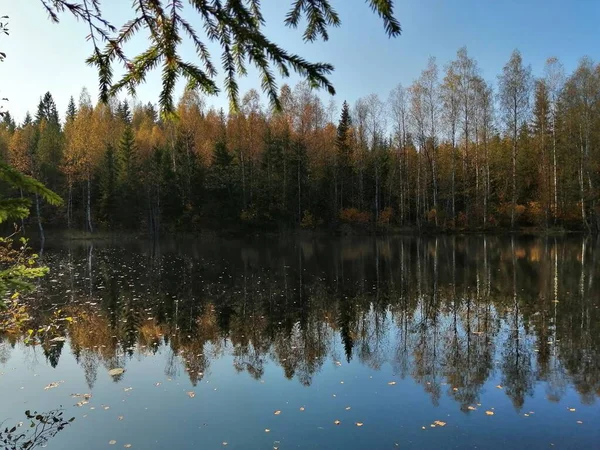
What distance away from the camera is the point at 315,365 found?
7570mm

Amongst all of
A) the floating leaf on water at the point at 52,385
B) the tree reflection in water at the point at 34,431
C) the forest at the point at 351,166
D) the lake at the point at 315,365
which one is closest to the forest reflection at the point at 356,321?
the lake at the point at 315,365

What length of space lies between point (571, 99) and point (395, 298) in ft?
112

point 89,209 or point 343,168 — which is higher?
point 343,168

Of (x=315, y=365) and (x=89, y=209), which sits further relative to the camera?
(x=89, y=209)

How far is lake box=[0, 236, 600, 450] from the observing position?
5.23 metres

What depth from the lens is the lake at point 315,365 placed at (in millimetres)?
5227

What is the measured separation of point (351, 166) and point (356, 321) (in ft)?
121

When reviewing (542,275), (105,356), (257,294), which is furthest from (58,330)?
(542,275)

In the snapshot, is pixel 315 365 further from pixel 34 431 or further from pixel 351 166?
pixel 351 166

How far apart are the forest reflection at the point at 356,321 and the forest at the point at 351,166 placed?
22409 millimetres

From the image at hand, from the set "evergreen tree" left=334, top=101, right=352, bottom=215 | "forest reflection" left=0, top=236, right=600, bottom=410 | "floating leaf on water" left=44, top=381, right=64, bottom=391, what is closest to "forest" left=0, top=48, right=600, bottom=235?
"evergreen tree" left=334, top=101, right=352, bottom=215

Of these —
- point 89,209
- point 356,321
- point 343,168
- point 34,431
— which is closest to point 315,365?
point 356,321

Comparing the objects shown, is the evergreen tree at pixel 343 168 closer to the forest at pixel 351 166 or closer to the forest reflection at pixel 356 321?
the forest at pixel 351 166

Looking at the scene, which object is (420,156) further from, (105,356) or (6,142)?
(6,142)
